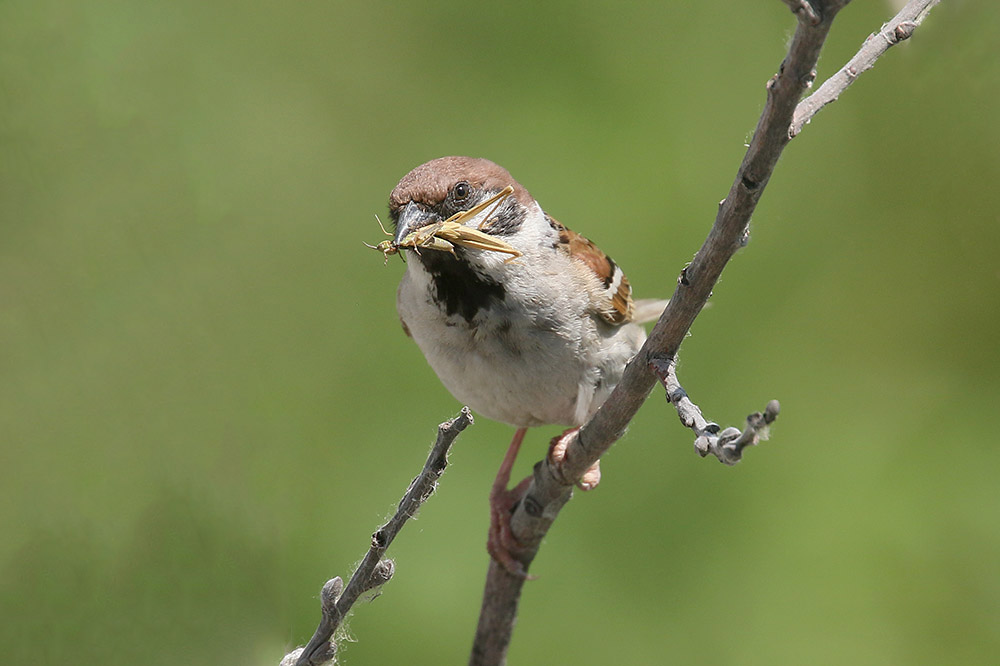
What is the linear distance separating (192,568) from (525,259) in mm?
924

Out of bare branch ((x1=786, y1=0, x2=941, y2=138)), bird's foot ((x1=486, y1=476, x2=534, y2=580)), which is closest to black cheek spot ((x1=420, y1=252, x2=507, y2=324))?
bird's foot ((x1=486, y1=476, x2=534, y2=580))

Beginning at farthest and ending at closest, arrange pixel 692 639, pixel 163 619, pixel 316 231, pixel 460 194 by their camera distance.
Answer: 1. pixel 316 231
2. pixel 692 639
3. pixel 460 194
4. pixel 163 619

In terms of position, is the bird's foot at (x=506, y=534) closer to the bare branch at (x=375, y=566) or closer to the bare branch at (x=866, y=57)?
the bare branch at (x=375, y=566)

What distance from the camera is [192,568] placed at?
1819mm

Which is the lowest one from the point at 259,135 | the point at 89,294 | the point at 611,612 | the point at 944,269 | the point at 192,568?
the point at 192,568

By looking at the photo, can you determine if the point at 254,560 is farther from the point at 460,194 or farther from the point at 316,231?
the point at 316,231

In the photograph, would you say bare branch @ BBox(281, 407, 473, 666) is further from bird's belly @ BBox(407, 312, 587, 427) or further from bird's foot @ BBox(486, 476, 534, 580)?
bird's foot @ BBox(486, 476, 534, 580)

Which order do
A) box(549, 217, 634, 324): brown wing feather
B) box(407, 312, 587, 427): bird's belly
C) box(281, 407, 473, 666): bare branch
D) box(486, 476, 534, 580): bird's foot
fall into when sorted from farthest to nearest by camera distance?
box(486, 476, 534, 580): bird's foot → box(549, 217, 634, 324): brown wing feather → box(407, 312, 587, 427): bird's belly → box(281, 407, 473, 666): bare branch

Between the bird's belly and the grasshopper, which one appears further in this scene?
the bird's belly

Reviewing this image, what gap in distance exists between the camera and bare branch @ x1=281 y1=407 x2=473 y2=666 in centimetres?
111

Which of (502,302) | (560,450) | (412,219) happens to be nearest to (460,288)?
(502,302)

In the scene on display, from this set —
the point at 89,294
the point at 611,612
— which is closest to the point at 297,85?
the point at 89,294

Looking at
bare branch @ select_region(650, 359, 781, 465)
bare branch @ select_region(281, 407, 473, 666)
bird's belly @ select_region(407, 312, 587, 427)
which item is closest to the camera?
bare branch @ select_region(650, 359, 781, 465)

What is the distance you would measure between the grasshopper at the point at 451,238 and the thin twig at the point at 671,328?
41 centimetres
